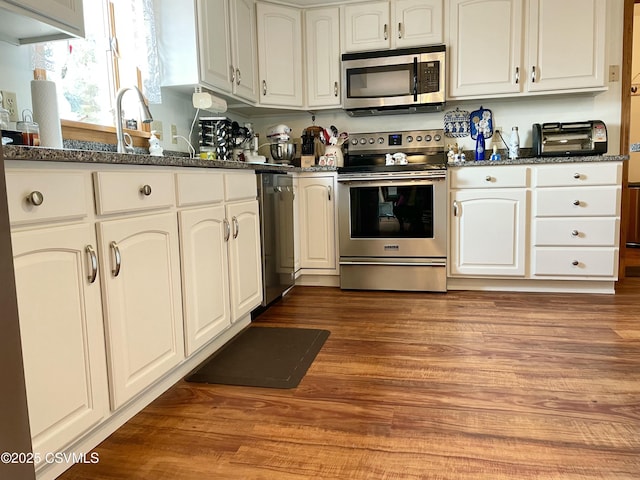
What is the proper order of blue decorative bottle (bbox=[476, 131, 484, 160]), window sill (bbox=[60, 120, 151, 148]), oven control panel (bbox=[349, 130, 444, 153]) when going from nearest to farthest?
window sill (bbox=[60, 120, 151, 148])
blue decorative bottle (bbox=[476, 131, 484, 160])
oven control panel (bbox=[349, 130, 444, 153])

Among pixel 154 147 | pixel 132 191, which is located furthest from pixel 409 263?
pixel 132 191

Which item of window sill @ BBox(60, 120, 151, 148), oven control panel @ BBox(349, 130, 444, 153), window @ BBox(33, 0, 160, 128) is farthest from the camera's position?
oven control panel @ BBox(349, 130, 444, 153)

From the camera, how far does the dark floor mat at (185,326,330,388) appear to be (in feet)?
6.03

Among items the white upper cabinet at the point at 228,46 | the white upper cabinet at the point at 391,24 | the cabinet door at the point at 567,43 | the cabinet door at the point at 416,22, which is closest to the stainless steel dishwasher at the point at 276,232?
the white upper cabinet at the point at 228,46

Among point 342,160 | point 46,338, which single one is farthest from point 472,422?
point 342,160

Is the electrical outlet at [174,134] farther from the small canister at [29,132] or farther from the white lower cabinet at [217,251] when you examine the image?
the small canister at [29,132]

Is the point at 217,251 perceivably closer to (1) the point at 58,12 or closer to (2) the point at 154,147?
(2) the point at 154,147

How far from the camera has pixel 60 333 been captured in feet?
3.79

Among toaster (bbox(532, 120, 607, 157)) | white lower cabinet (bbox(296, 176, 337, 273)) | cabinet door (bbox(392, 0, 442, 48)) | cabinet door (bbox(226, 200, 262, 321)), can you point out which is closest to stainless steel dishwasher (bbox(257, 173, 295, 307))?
cabinet door (bbox(226, 200, 262, 321))

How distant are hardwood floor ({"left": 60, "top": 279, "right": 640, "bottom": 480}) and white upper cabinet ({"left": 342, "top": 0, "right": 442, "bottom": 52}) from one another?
6.93ft

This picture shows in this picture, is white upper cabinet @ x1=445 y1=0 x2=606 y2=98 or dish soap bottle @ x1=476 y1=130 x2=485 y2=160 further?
dish soap bottle @ x1=476 y1=130 x2=485 y2=160

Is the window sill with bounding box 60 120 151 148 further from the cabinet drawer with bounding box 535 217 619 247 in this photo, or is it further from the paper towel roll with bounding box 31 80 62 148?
the cabinet drawer with bounding box 535 217 619 247

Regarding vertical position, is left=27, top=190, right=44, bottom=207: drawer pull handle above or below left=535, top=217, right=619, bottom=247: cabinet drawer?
above

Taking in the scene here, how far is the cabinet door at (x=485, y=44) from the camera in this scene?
125 inches
